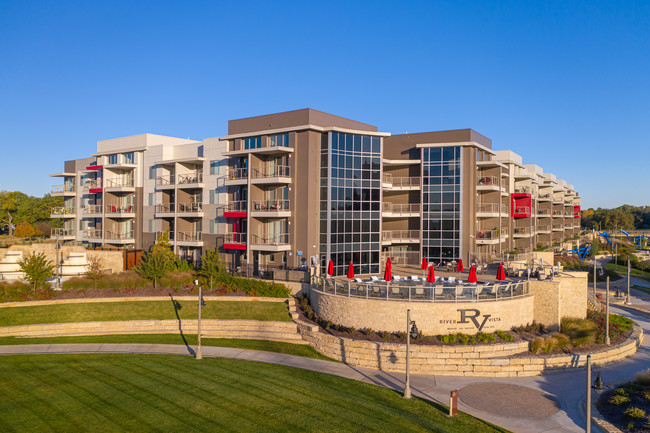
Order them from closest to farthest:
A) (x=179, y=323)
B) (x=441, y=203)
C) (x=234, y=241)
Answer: (x=179, y=323) → (x=234, y=241) → (x=441, y=203)

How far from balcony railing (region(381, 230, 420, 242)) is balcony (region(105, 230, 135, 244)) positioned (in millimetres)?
27975

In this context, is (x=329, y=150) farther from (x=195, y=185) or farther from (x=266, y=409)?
A: (x=266, y=409)

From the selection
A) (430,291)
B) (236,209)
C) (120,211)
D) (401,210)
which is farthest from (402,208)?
(120,211)

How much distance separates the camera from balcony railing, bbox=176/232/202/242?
42.8 meters

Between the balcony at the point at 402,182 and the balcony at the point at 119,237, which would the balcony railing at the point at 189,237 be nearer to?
the balcony at the point at 119,237

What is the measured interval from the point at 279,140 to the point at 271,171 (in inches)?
110

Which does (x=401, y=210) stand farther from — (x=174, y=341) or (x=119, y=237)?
(x=119, y=237)

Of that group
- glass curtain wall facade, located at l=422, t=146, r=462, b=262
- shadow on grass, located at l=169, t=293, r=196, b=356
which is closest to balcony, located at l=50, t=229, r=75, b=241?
shadow on grass, located at l=169, t=293, r=196, b=356

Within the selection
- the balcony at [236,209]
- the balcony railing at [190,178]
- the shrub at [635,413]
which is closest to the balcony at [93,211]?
the balcony railing at [190,178]

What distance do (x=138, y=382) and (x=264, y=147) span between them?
22775mm

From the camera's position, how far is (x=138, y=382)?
19359 millimetres

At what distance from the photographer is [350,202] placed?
3678cm

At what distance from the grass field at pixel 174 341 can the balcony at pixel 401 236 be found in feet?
62.8

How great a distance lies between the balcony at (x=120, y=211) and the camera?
47506mm
